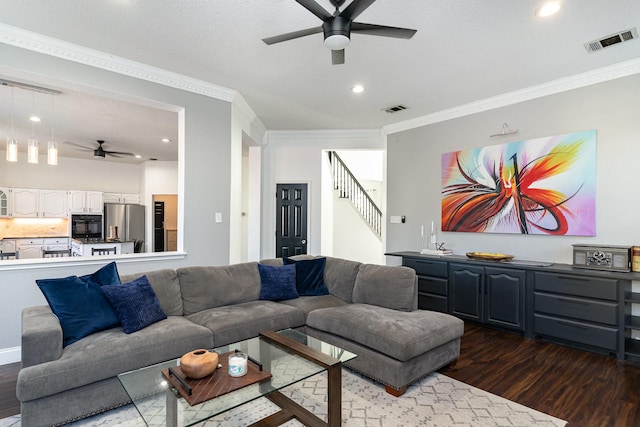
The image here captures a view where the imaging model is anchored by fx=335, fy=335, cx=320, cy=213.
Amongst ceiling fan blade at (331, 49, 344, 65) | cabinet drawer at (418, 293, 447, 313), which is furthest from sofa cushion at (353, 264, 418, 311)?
ceiling fan blade at (331, 49, 344, 65)

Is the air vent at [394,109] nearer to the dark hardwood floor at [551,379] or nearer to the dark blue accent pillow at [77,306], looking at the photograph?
the dark hardwood floor at [551,379]

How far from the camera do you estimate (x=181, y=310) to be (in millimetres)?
3172

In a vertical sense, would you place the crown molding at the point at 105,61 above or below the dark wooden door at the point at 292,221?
above

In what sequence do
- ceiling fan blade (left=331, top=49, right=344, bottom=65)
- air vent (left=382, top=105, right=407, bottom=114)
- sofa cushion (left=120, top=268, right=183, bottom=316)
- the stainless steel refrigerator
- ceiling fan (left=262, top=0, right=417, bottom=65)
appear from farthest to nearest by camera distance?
the stainless steel refrigerator
air vent (left=382, top=105, right=407, bottom=114)
sofa cushion (left=120, top=268, right=183, bottom=316)
ceiling fan blade (left=331, top=49, right=344, bottom=65)
ceiling fan (left=262, top=0, right=417, bottom=65)

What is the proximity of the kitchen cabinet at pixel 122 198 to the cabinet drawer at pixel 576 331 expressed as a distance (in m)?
9.60

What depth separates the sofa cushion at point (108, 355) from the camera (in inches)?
78.9

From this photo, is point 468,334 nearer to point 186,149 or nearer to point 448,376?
point 448,376

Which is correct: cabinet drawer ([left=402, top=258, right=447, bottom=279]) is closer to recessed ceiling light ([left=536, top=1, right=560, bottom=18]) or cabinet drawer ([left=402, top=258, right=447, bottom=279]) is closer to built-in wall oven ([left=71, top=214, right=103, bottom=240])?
recessed ceiling light ([left=536, top=1, right=560, bottom=18])

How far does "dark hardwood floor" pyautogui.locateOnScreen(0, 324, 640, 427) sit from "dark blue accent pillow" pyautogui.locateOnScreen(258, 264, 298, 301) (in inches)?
67.0

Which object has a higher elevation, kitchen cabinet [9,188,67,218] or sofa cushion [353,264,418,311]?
kitchen cabinet [9,188,67,218]

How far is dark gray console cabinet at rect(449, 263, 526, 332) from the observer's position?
3.91m

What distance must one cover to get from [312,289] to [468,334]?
78.1 inches

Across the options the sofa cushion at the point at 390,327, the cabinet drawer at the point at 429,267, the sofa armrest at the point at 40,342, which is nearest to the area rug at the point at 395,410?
the sofa cushion at the point at 390,327

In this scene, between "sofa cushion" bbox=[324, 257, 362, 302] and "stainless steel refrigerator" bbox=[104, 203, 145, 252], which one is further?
"stainless steel refrigerator" bbox=[104, 203, 145, 252]
